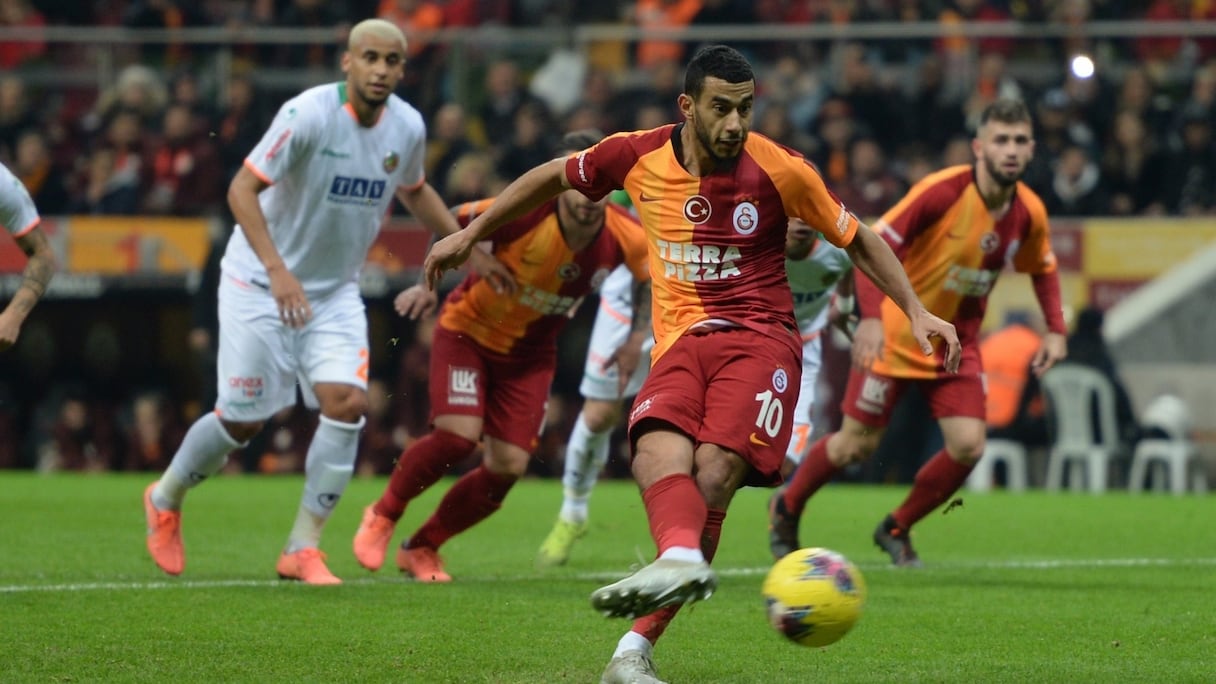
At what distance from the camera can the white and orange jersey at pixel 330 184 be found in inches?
348

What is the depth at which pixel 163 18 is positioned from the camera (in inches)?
792

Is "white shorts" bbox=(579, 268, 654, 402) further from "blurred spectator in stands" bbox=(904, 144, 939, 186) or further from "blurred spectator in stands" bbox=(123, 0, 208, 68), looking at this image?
"blurred spectator in stands" bbox=(123, 0, 208, 68)

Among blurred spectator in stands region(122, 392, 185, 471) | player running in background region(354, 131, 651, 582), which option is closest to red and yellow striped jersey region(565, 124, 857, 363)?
player running in background region(354, 131, 651, 582)

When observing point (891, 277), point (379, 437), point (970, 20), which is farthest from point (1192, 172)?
point (891, 277)

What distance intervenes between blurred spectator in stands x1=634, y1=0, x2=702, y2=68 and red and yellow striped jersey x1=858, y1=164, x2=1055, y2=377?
31.5 ft

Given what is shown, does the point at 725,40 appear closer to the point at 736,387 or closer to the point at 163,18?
the point at 163,18

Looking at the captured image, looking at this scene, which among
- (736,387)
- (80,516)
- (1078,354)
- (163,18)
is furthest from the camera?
(163,18)

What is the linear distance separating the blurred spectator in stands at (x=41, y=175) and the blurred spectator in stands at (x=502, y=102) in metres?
4.36

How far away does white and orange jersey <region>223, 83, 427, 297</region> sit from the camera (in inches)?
348

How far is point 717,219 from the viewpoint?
Result: 6.32 meters

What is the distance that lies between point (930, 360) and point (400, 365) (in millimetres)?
9676

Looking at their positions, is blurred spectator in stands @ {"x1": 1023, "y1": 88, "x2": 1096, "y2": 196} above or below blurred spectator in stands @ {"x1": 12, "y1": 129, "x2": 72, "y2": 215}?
above

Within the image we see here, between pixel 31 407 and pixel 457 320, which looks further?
pixel 31 407

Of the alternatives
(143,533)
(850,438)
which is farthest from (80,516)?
(850,438)
